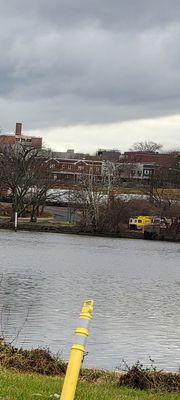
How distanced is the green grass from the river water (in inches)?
199

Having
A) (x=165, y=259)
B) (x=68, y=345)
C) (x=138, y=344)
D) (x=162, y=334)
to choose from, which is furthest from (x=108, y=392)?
(x=165, y=259)

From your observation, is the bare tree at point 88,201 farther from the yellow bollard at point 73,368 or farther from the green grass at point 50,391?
the yellow bollard at point 73,368

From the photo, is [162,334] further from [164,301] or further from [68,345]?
[164,301]

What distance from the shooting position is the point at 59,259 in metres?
52.3

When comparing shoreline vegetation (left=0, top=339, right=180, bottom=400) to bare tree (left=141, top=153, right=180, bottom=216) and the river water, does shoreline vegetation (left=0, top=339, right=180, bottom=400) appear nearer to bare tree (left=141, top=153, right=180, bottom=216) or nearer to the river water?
the river water

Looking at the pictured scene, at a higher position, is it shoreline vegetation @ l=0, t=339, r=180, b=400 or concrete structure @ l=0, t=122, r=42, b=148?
concrete structure @ l=0, t=122, r=42, b=148

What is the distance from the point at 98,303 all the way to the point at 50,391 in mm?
19010

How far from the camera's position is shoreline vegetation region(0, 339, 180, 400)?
9.40 m

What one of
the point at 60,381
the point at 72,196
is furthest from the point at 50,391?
the point at 72,196

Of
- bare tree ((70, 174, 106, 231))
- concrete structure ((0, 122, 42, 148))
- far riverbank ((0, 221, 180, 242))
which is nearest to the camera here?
far riverbank ((0, 221, 180, 242))

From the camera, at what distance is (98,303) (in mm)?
28469

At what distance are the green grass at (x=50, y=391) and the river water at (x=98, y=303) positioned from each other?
5.05 meters

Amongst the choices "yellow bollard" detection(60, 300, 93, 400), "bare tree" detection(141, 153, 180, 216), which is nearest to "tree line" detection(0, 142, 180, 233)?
→ "bare tree" detection(141, 153, 180, 216)

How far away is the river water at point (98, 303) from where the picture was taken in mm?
18641
